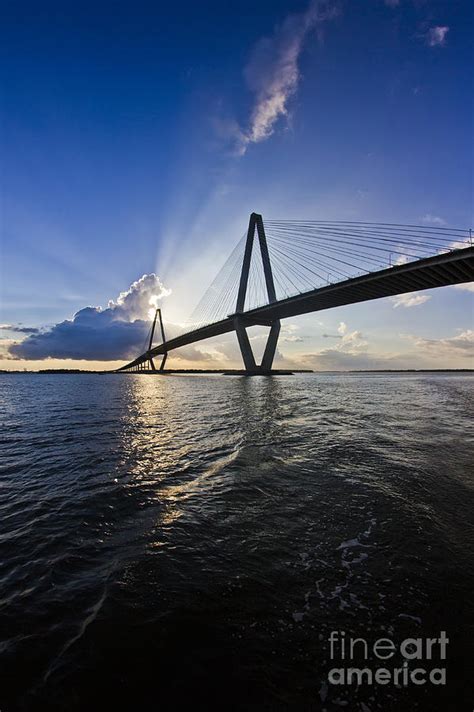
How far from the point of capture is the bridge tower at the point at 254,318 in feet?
200

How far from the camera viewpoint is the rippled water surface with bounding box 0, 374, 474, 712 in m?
2.42

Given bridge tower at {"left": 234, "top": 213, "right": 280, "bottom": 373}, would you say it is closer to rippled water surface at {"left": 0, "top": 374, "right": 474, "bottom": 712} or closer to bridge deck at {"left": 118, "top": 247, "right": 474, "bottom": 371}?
bridge deck at {"left": 118, "top": 247, "right": 474, "bottom": 371}

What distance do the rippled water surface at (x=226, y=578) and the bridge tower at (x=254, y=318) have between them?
53.9m

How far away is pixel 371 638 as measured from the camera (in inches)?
114

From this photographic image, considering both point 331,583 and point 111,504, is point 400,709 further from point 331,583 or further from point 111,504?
point 111,504

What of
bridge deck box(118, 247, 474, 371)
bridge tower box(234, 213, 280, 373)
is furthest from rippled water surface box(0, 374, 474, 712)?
bridge tower box(234, 213, 280, 373)

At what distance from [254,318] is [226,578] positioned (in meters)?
59.7

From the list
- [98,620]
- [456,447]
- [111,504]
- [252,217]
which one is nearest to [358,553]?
[98,620]

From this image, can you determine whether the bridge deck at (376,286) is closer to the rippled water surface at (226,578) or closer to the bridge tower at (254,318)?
the bridge tower at (254,318)

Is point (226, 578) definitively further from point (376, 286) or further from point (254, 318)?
point (254, 318)

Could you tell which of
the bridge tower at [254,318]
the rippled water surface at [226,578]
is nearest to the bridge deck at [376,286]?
the bridge tower at [254,318]

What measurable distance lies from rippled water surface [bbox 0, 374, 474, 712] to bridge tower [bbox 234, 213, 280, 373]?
53880 mm

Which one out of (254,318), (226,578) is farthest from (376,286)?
(226,578)

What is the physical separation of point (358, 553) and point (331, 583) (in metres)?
0.80
